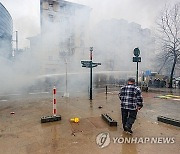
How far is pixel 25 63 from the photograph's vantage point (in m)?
14.1

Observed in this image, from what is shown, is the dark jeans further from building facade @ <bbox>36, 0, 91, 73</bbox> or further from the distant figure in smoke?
building facade @ <bbox>36, 0, 91, 73</bbox>

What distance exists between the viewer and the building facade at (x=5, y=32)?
10.2m

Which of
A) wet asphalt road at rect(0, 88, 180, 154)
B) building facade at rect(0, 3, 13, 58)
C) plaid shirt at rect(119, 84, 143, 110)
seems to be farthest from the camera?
building facade at rect(0, 3, 13, 58)

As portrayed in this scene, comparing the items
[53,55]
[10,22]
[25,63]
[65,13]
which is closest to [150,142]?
[65,13]

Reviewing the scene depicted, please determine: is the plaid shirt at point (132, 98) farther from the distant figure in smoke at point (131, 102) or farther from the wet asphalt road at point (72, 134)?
the wet asphalt road at point (72, 134)

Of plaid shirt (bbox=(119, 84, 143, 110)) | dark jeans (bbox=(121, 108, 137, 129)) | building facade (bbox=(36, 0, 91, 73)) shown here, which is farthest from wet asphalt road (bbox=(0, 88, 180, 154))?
building facade (bbox=(36, 0, 91, 73))

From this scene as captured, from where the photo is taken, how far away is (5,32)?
10.9 metres

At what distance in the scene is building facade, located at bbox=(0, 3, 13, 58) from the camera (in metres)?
10.2

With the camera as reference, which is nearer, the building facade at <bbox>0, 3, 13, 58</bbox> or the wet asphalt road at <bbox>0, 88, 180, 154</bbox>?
the wet asphalt road at <bbox>0, 88, 180, 154</bbox>

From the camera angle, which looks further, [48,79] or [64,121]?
[48,79]

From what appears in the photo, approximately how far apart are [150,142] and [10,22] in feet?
35.9

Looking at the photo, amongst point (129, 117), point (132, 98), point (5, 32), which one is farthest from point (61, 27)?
point (129, 117)

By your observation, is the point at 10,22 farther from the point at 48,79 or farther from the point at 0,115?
the point at 0,115

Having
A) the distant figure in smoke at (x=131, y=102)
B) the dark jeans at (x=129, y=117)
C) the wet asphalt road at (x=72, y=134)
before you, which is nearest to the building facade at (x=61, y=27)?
the wet asphalt road at (x=72, y=134)
